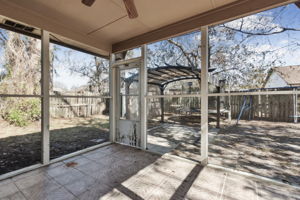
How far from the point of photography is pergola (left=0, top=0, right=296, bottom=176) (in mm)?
2064

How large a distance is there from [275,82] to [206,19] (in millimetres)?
1477

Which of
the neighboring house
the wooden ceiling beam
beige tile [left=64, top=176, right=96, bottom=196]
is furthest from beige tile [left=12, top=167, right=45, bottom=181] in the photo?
the neighboring house

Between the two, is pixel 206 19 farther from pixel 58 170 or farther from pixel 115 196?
pixel 58 170

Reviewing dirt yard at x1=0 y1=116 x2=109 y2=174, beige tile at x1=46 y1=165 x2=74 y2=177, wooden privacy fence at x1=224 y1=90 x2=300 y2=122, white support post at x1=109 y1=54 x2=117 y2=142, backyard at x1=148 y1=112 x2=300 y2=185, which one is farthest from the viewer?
white support post at x1=109 y1=54 x2=117 y2=142

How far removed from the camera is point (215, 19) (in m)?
2.26

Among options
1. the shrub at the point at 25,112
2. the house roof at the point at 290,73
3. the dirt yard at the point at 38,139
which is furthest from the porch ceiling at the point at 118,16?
the shrub at the point at 25,112

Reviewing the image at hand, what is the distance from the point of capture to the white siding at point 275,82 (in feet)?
6.77

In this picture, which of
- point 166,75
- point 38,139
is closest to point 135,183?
point 166,75

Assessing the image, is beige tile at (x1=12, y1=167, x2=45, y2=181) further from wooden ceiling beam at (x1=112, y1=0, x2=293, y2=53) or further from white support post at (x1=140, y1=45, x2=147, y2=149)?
wooden ceiling beam at (x1=112, y1=0, x2=293, y2=53)

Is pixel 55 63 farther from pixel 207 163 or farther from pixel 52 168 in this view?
pixel 207 163

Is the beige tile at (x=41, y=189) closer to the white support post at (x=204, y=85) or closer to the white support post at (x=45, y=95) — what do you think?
the white support post at (x=45, y=95)

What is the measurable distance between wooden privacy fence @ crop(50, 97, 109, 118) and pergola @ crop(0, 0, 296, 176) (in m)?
1.99

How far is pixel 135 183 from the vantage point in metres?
1.91

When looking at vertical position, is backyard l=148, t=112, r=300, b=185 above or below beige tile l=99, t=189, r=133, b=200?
above
